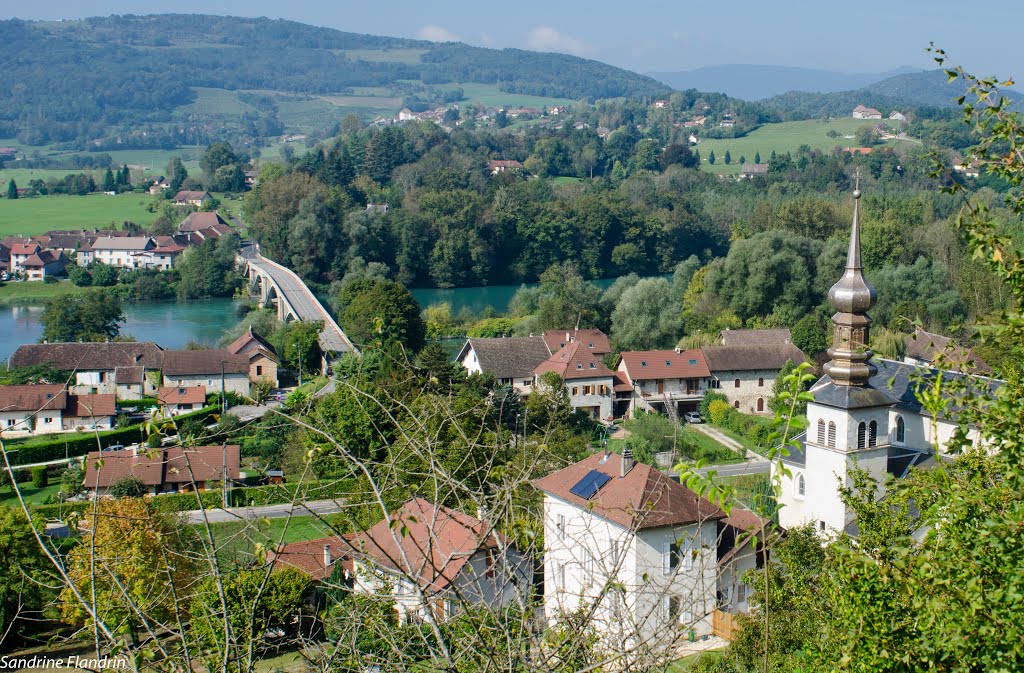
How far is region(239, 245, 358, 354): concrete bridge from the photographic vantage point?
2980 cm

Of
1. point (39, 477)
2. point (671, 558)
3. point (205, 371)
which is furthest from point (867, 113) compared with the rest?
point (671, 558)

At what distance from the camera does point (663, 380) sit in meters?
23.4

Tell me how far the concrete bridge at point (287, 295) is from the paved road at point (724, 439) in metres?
9.89

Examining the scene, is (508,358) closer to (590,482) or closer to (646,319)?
(646,319)

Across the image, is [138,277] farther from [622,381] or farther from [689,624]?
[689,624]

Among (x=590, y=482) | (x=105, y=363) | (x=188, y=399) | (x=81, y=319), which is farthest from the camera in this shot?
(x=81, y=319)

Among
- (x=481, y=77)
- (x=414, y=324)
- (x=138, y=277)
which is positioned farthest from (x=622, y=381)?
(x=481, y=77)

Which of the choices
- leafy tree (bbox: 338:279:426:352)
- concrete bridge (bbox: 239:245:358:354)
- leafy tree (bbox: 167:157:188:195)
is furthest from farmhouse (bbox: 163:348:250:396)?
leafy tree (bbox: 167:157:188:195)

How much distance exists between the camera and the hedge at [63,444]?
19.4 meters

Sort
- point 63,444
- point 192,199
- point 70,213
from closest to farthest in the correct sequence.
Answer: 1. point 63,444
2. point 70,213
3. point 192,199

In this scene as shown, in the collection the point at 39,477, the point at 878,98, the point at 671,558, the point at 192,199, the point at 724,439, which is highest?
the point at 878,98

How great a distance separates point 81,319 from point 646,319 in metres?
15.9

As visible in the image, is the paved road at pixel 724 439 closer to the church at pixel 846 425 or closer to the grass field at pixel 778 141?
the church at pixel 846 425

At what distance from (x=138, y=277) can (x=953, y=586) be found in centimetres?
4329
